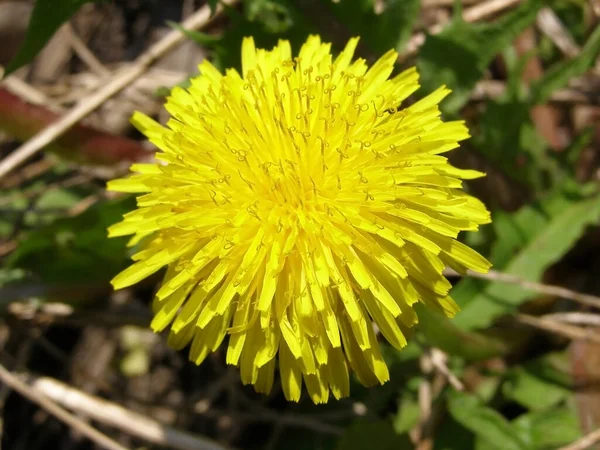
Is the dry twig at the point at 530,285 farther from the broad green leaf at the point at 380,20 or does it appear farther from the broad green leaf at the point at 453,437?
the broad green leaf at the point at 380,20

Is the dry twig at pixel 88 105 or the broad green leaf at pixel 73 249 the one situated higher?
the dry twig at pixel 88 105

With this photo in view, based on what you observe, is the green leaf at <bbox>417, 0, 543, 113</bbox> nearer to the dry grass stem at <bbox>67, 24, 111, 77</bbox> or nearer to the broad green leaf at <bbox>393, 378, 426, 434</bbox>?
the broad green leaf at <bbox>393, 378, 426, 434</bbox>

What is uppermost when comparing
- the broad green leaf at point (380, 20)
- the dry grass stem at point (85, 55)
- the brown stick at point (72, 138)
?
the broad green leaf at point (380, 20)

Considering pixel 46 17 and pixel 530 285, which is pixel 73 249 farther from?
pixel 530 285

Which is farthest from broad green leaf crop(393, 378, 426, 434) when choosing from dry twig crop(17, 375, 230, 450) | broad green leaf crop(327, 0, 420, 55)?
broad green leaf crop(327, 0, 420, 55)

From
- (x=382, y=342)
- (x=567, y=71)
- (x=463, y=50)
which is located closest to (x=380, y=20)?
(x=463, y=50)

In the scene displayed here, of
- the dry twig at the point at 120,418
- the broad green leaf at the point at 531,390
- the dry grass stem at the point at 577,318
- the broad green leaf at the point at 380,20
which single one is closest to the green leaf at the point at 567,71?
the broad green leaf at the point at 380,20
